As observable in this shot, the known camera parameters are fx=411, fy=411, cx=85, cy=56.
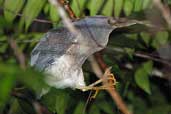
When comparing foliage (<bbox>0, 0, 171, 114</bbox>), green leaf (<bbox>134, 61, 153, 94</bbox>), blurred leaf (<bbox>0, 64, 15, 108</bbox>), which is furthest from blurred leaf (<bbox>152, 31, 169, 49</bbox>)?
blurred leaf (<bbox>0, 64, 15, 108</bbox>)

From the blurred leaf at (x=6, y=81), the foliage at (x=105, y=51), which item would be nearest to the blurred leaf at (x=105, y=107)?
Answer: the foliage at (x=105, y=51)

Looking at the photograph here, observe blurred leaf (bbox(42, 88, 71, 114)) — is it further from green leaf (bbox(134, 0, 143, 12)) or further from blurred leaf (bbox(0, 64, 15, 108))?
blurred leaf (bbox(0, 64, 15, 108))

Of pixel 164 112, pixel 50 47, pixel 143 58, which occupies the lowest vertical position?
pixel 164 112

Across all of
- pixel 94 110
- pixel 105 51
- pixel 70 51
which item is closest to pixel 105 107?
pixel 94 110

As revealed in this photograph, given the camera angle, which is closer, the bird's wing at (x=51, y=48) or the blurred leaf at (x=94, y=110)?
the bird's wing at (x=51, y=48)

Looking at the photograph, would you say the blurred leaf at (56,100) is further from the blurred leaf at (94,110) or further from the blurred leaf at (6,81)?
the blurred leaf at (6,81)

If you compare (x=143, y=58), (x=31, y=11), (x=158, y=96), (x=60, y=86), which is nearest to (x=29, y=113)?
(x=60, y=86)

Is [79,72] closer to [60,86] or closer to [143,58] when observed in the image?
[60,86]
